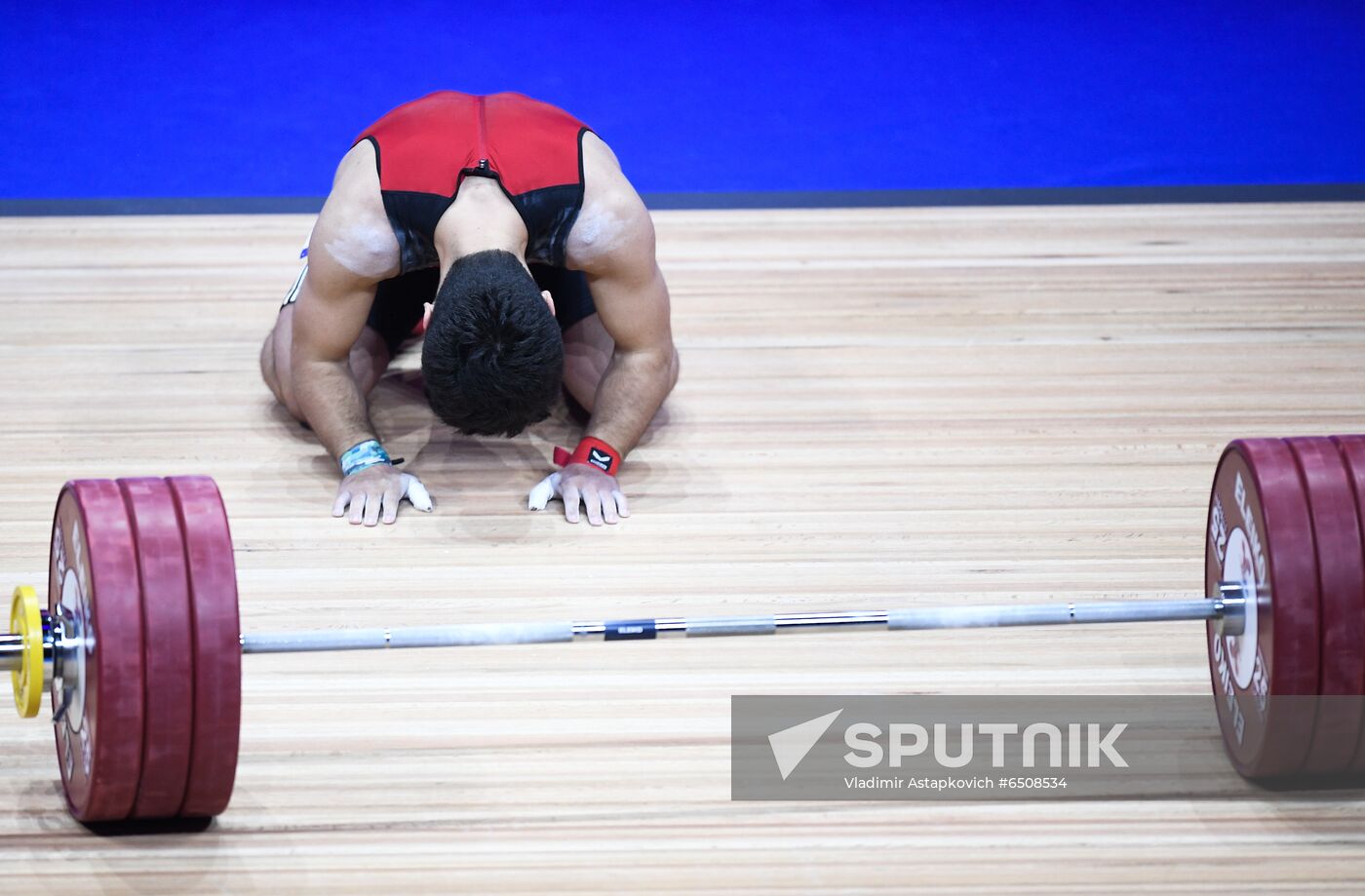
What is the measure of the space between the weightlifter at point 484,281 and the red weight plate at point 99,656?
0.80 m

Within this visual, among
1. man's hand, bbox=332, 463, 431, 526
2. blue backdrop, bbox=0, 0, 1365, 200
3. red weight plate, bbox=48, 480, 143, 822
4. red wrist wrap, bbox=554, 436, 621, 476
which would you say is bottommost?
red weight plate, bbox=48, 480, 143, 822

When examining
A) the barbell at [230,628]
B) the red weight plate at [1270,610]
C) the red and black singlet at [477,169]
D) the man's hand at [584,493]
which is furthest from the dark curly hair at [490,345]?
the red weight plate at [1270,610]

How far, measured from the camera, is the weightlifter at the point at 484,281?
2.85 metres

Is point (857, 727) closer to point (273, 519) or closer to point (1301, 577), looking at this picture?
point (1301, 577)

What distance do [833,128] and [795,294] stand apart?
133cm

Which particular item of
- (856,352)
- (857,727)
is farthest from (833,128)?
(857,727)

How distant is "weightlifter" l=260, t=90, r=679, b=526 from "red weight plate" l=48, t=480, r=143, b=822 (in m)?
0.80

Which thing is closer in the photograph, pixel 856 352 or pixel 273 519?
pixel 273 519

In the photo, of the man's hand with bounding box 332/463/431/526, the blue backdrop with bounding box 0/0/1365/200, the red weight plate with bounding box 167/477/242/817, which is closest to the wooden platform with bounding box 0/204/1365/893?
the man's hand with bounding box 332/463/431/526

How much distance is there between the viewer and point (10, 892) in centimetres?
214

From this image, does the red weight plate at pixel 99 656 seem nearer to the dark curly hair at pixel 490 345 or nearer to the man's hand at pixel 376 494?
the dark curly hair at pixel 490 345

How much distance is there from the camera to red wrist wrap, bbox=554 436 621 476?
3.25 metres

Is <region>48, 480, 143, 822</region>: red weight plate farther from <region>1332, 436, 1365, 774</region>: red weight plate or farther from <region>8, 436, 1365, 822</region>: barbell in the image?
<region>1332, 436, 1365, 774</region>: red weight plate

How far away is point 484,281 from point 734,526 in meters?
0.68
